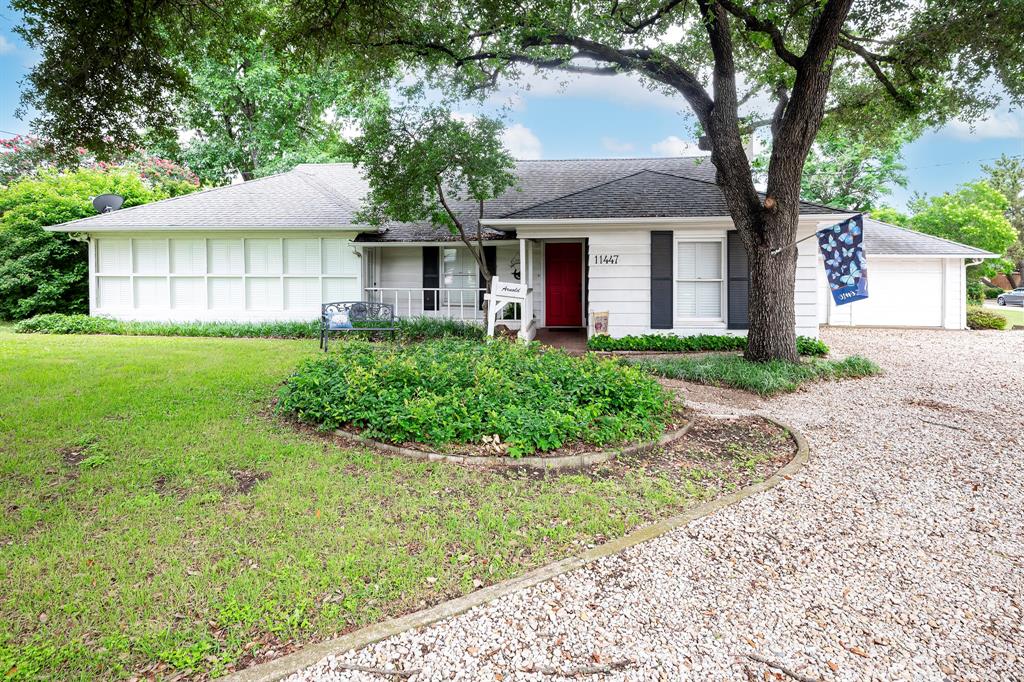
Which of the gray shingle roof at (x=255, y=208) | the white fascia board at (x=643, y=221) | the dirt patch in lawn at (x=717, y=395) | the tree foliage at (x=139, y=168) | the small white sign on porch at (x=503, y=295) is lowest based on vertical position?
the dirt patch in lawn at (x=717, y=395)

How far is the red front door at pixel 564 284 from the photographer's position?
588 inches

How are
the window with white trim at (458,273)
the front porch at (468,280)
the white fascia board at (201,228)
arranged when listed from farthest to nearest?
the window with white trim at (458,273)
the front porch at (468,280)
the white fascia board at (201,228)

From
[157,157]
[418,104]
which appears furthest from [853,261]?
[157,157]

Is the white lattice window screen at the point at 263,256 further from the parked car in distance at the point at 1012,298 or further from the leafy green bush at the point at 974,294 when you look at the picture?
the parked car in distance at the point at 1012,298

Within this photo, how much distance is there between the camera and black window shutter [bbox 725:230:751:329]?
1171cm

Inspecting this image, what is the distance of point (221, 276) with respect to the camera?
1541 cm

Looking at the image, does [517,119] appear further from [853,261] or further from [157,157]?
[157,157]

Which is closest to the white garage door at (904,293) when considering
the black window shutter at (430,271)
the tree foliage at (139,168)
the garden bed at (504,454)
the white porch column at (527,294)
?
the white porch column at (527,294)

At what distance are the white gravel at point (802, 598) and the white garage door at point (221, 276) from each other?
1315 cm

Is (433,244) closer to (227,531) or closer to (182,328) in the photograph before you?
(182,328)

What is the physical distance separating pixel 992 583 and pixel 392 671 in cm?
325

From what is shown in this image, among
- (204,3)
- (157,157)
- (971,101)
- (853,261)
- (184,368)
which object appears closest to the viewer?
(204,3)

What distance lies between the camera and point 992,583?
3.05m

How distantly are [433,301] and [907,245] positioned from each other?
15319 millimetres
